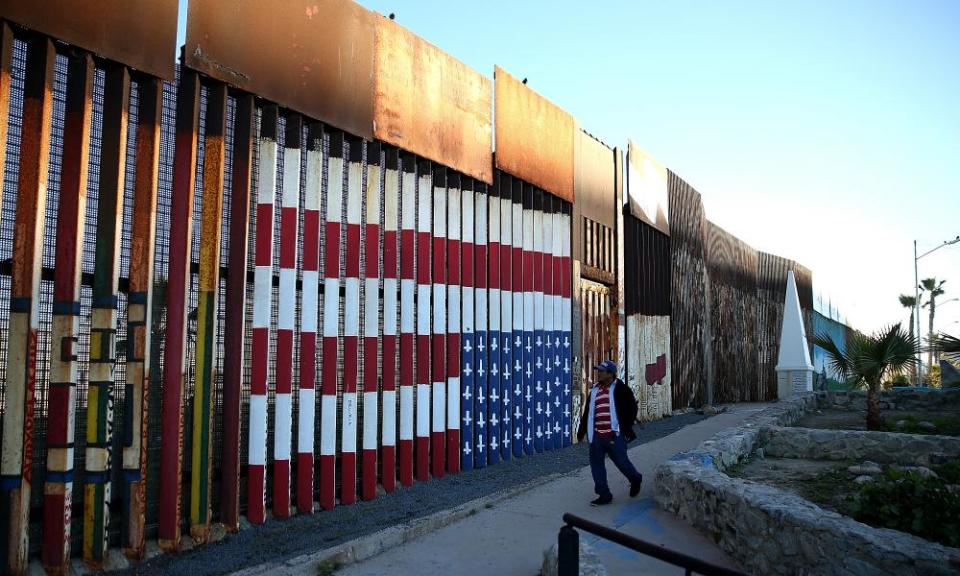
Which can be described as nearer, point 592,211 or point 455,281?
point 455,281

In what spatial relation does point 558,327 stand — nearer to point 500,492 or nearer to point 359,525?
point 500,492

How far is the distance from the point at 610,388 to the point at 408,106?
430 cm

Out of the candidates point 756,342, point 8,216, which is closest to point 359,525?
point 8,216

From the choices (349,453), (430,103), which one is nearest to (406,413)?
(349,453)

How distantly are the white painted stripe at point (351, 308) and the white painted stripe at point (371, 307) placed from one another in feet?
0.70

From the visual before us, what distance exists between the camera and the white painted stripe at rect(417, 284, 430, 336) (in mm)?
9281

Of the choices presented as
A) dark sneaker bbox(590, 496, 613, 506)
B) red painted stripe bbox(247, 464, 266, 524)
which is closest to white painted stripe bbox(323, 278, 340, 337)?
red painted stripe bbox(247, 464, 266, 524)

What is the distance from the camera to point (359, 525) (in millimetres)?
6723

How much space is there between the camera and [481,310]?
Result: 10461mm

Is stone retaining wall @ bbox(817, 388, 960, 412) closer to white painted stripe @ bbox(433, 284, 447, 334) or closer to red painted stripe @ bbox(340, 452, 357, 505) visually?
white painted stripe @ bbox(433, 284, 447, 334)

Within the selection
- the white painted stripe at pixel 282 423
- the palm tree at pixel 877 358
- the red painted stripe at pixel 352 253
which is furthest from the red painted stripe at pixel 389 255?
the palm tree at pixel 877 358

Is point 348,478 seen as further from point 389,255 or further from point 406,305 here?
point 389,255

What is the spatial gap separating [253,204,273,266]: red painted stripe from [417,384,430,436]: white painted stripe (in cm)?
291

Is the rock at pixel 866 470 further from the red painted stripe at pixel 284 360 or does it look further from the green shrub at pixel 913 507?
the red painted stripe at pixel 284 360
